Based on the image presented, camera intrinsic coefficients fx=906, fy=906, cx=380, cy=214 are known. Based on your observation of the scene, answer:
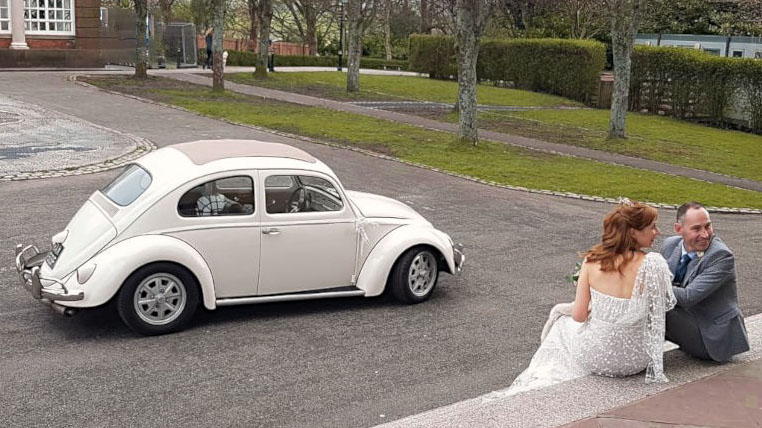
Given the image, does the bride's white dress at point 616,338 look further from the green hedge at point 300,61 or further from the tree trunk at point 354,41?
the green hedge at point 300,61

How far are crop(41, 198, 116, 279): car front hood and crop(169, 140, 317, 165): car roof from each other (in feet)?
3.19

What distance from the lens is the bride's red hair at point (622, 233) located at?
5.84m

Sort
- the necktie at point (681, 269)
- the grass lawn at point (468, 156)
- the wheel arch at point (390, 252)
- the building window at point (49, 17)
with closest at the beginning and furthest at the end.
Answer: the necktie at point (681, 269) < the wheel arch at point (390, 252) < the grass lawn at point (468, 156) < the building window at point (49, 17)

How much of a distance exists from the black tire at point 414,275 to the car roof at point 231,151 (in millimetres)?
1293

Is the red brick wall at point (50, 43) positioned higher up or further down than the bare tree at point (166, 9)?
further down

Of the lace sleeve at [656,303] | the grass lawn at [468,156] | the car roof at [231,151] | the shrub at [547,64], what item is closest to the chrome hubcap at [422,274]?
the car roof at [231,151]

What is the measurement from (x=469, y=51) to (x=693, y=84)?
14.7 m

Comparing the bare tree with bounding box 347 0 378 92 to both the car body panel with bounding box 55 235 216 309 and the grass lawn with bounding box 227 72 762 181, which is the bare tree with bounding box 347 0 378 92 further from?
the car body panel with bounding box 55 235 216 309

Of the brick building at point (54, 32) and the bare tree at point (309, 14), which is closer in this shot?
the brick building at point (54, 32)


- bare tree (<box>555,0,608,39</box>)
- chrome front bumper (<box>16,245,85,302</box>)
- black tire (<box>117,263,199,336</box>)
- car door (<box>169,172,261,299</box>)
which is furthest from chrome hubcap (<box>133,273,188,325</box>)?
bare tree (<box>555,0,608,39</box>)

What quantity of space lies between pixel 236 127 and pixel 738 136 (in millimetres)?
15694

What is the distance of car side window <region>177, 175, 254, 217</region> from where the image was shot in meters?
7.68

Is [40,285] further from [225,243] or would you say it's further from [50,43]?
[50,43]

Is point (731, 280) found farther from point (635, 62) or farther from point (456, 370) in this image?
point (635, 62)
